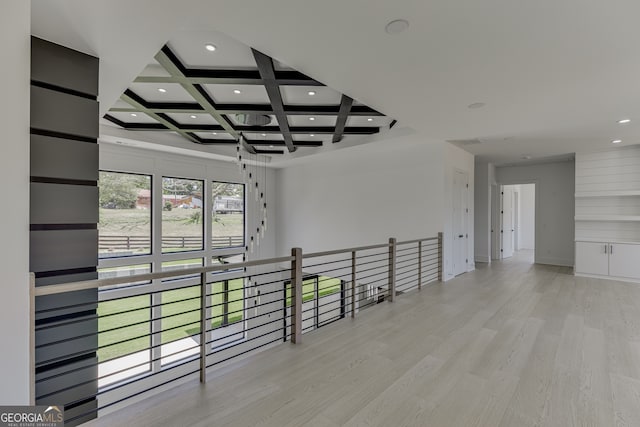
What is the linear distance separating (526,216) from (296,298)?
1154 cm

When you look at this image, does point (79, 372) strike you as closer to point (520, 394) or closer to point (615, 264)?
point (520, 394)

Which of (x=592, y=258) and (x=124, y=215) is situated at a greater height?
(x=124, y=215)

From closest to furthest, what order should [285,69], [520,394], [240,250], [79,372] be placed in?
[520,394] < [79,372] < [285,69] < [240,250]

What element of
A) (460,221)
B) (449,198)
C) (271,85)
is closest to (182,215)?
(271,85)

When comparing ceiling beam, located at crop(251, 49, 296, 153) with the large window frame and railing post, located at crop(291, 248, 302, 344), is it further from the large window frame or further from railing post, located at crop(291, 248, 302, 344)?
the large window frame

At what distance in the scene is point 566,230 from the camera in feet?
23.6

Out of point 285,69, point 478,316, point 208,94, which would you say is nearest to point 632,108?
point 478,316

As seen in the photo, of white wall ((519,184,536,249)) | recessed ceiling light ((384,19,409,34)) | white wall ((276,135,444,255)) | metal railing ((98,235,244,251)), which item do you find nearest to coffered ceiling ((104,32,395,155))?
white wall ((276,135,444,255))

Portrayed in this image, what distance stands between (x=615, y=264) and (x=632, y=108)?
357cm

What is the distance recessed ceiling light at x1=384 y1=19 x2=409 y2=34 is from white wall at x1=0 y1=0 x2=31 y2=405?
2.10 meters

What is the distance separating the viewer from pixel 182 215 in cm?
708

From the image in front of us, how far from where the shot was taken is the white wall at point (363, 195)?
561cm

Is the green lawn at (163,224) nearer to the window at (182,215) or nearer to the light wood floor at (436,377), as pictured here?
the window at (182,215)

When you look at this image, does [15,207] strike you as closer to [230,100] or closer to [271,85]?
[271,85]
